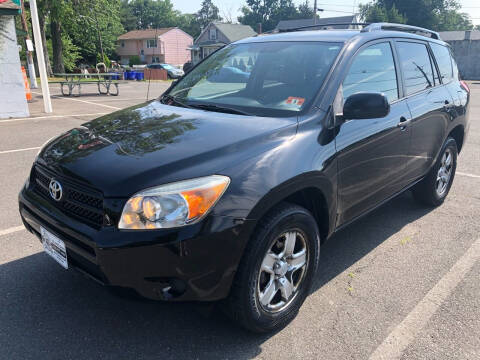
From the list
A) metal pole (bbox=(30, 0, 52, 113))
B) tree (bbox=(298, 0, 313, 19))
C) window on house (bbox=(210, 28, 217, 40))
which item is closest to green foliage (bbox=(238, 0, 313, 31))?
tree (bbox=(298, 0, 313, 19))

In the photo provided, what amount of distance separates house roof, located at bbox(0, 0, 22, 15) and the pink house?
62547 millimetres

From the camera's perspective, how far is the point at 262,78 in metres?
3.30

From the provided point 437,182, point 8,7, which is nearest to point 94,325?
point 437,182

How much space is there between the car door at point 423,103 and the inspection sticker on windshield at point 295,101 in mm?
1344

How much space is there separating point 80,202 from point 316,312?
1.68m

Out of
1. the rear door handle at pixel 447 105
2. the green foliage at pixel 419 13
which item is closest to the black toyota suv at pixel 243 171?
the rear door handle at pixel 447 105

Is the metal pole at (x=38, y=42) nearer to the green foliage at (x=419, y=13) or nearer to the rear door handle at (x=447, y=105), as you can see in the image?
the rear door handle at (x=447, y=105)

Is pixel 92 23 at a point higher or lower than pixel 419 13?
lower

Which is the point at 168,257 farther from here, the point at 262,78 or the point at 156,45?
the point at 156,45

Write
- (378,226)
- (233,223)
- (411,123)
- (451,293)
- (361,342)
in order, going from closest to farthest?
(233,223) < (361,342) < (451,293) < (411,123) < (378,226)

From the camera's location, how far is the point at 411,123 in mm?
3670

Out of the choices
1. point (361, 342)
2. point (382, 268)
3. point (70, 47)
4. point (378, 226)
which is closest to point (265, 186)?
point (361, 342)

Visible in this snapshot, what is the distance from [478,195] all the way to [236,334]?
13.3 ft

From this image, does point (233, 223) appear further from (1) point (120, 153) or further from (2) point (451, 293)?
(2) point (451, 293)
